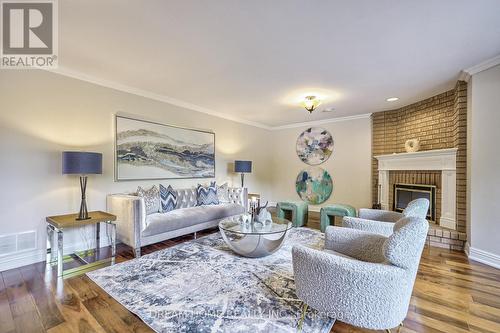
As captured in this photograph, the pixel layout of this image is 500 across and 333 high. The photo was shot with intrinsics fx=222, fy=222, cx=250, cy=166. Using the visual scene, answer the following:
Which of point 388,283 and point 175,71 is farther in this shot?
point 175,71

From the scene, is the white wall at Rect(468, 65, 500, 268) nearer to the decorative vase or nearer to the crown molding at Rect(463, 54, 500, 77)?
the crown molding at Rect(463, 54, 500, 77)

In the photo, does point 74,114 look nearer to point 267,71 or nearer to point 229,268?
point 267,71

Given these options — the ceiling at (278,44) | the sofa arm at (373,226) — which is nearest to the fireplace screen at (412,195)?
the ceiling at (278,44)

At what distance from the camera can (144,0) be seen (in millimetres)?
1749

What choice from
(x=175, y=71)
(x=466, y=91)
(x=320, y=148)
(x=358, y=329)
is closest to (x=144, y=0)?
(x=175, y=71)

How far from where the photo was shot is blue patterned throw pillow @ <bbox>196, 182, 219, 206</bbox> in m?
4.27

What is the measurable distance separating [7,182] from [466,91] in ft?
20.1

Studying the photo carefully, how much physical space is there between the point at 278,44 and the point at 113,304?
115 inches

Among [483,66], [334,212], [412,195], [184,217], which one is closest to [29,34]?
[184,217]

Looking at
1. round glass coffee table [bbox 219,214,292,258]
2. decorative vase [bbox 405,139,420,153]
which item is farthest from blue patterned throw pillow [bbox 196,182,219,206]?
decorative vase [bbox 405,139,420,153]

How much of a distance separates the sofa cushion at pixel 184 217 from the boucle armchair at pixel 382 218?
220 centimetres

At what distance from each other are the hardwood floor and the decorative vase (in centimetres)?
219

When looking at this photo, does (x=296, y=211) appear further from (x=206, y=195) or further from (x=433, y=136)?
(x=433, y=136)

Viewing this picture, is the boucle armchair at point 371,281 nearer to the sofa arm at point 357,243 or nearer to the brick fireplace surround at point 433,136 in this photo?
the sofa arm at point 357,243
